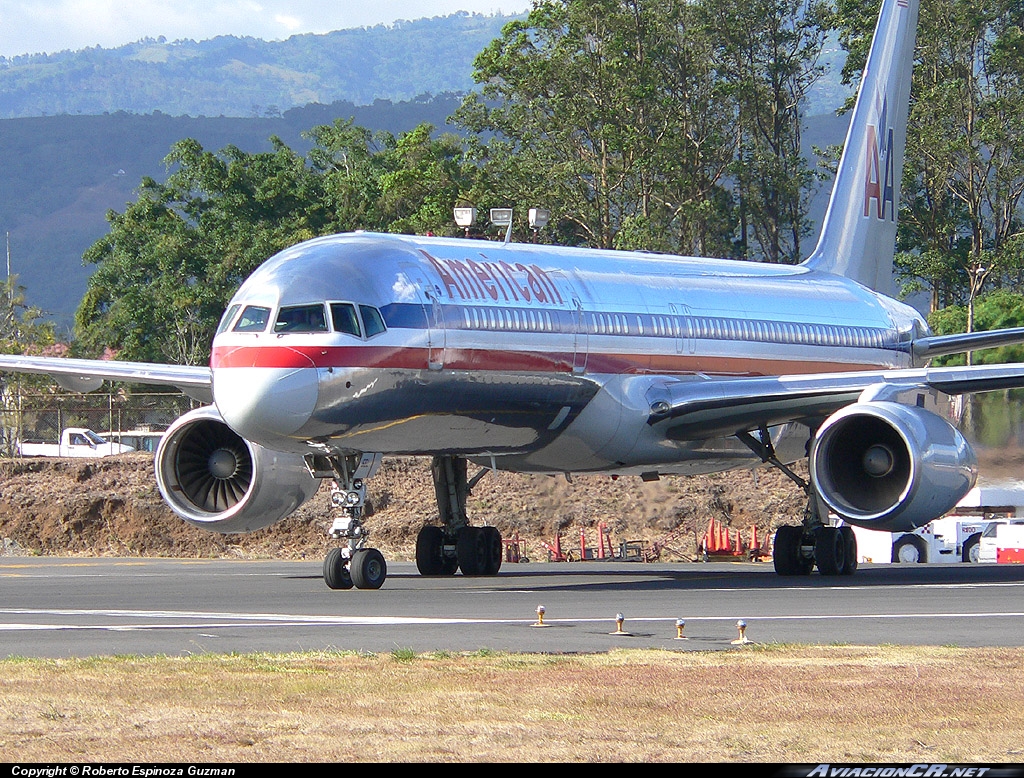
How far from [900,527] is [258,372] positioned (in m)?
8.32

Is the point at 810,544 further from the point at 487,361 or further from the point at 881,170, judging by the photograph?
the point at 881,170

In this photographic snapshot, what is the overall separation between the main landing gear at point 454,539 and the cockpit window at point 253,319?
5796 millimetres

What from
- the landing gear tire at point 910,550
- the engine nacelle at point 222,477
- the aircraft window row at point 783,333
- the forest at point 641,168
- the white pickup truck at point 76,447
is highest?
the forest at point 641,168

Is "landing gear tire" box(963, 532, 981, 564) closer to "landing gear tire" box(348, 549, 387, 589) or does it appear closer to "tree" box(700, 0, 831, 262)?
"landing gear tire" box(348, 549, 387, 589)

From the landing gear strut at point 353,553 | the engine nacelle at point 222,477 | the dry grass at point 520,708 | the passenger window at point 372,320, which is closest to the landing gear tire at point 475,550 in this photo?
the engine nacelle at point 222,477

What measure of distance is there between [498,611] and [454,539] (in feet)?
25.3

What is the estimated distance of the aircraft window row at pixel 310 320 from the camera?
1945 centimetres

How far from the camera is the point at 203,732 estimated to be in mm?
8477

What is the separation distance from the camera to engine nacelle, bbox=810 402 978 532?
68.5 ft

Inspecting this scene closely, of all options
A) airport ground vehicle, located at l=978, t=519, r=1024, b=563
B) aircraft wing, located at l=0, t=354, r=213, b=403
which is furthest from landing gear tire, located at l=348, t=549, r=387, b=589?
airport ground vehicle, located at l=978, t=519, r=1024, b=563

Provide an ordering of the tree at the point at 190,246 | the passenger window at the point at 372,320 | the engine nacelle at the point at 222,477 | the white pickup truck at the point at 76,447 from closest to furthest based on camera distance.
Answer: the passenger window at the point at 372,320
the engine nacelle at the point at 222,477
the white pickup truck at the point at 76,447
the tree at the point at 190,246

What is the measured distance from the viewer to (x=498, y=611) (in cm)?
1708

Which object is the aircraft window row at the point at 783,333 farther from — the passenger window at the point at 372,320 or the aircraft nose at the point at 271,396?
the aircraft nose at the point at 271,396

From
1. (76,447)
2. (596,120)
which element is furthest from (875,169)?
(76,447)
